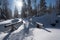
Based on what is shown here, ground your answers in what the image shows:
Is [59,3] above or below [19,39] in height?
above

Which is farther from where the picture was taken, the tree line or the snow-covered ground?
the tree line

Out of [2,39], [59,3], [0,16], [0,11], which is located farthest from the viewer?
[59,3]

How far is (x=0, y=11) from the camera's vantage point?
133 ft

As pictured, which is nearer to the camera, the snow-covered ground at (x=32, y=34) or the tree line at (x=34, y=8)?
the snow-covered ground at (x=32, y=34)

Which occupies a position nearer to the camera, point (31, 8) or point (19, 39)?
point (19, 39)

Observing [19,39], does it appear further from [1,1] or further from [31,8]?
[31,8]

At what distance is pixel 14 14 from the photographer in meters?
87.1

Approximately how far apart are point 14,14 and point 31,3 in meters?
33.8

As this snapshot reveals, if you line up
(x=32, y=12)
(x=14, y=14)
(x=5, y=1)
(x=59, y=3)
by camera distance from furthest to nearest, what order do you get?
(x=14, y=14) < (x=32, y=12) < (x=59, y=3) < (x=5, y=1)

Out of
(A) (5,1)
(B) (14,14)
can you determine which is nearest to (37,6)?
(A) (5,1)

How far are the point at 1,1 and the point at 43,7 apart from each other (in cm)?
1634

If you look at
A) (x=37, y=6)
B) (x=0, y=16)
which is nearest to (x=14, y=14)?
(x=37, y=6)

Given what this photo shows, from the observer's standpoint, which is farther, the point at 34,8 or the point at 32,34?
the point at 34,8

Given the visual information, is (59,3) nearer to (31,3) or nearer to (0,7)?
(31,3)
